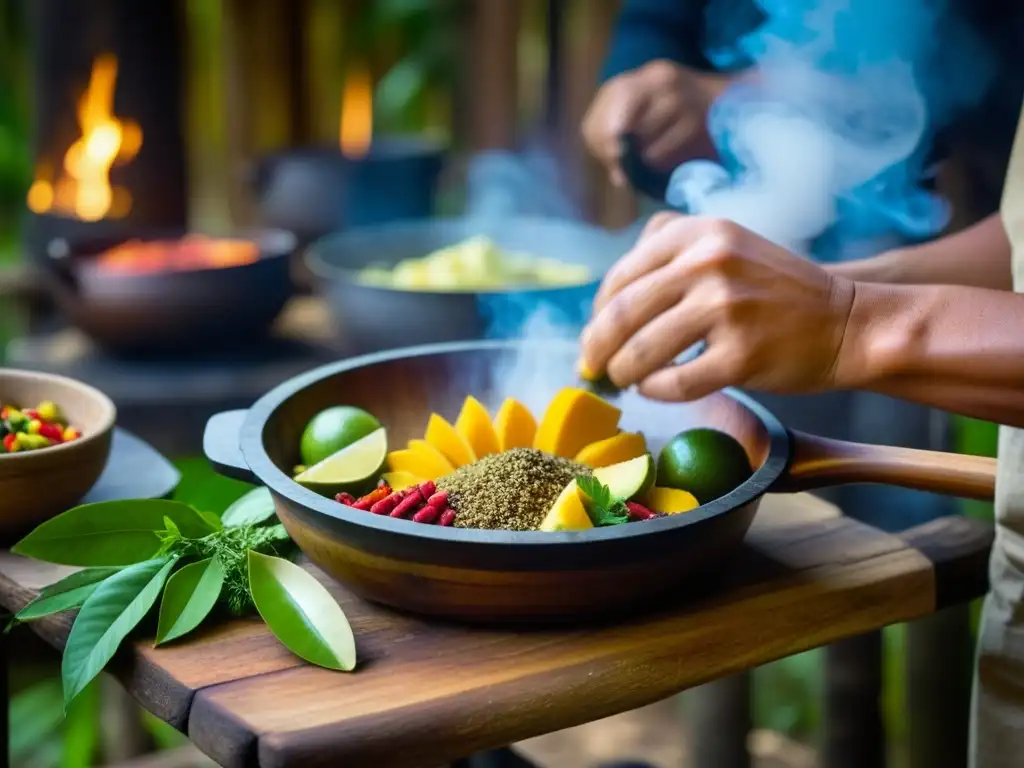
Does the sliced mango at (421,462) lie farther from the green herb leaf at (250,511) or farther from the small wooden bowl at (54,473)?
the small wooden bowl at (54,473)

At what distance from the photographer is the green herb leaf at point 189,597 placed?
104cm

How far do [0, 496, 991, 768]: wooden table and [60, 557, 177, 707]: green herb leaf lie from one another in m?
0.02

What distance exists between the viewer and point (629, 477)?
45.4 inches

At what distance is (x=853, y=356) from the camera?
3.70 feet

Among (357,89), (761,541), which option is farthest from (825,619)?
(357,89)

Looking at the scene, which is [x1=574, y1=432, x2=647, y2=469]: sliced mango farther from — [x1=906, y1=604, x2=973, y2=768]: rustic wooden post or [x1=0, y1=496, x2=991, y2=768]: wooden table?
[x1=906, y1=604, x2=973, y2=768]: rustic wooden post

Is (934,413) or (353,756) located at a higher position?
(353,756)

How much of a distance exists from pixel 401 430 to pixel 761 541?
45cm

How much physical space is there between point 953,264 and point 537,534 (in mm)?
759

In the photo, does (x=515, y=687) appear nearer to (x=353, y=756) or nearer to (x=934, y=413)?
(x=353, y=756)

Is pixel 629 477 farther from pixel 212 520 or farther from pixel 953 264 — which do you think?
pixel 953 264

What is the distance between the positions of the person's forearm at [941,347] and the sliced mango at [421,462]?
1.33ft

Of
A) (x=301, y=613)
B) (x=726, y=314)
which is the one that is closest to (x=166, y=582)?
(x=301, y=613)

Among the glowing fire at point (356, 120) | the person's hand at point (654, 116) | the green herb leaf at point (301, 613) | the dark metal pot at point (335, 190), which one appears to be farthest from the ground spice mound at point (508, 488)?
the glowing fire at point (356, 120)
